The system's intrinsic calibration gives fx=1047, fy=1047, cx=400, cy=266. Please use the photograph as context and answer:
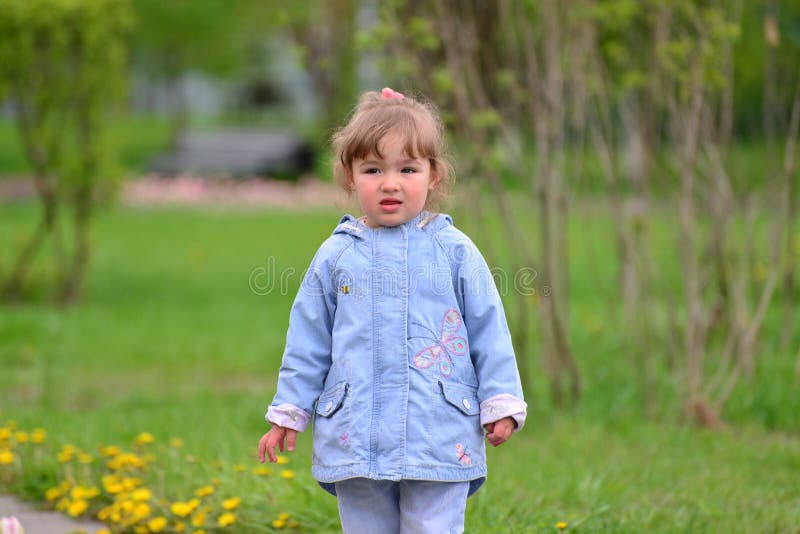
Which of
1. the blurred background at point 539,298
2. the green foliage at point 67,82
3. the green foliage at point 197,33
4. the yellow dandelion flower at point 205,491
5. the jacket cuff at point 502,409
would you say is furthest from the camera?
the green foliage at point 197,33

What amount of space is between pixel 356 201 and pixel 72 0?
6294 millimetres

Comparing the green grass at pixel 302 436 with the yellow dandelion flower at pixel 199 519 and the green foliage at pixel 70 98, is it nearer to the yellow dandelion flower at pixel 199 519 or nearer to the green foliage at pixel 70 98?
the yellow dandelion flower at pixel 199 519

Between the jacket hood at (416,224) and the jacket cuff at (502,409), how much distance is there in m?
0.47

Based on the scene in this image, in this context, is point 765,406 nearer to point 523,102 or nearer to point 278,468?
point 523,102

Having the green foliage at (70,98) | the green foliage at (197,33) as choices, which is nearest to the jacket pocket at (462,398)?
the green foliage at (70,98)

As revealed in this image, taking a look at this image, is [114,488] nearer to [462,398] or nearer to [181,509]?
[181,509]

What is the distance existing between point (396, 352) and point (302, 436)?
2.76 m

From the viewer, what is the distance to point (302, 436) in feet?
17.3

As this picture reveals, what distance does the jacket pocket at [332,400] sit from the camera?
104 inches

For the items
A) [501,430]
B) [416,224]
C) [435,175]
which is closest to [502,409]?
[501,430]

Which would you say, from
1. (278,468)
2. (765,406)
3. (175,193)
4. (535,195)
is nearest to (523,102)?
(535,195)

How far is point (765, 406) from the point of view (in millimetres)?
5309

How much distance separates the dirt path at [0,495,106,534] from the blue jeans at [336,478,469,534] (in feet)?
4.46

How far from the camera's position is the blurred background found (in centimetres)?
403
